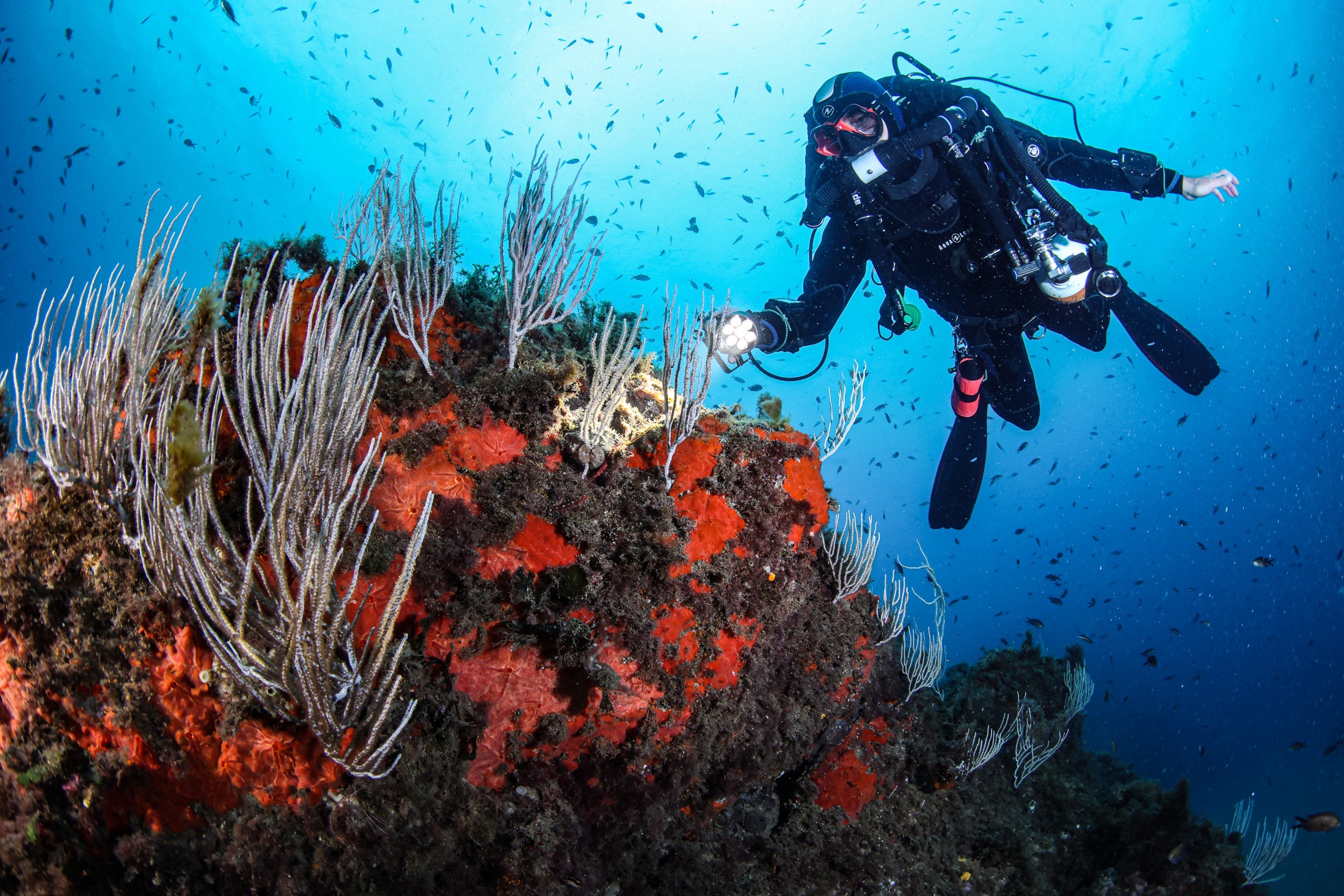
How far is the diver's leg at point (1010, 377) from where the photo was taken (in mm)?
7629

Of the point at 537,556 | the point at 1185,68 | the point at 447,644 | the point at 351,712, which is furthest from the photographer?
the point at 1185,68

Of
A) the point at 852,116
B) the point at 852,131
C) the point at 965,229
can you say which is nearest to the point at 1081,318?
the point at 965,229

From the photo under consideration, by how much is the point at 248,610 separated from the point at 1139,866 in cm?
1048

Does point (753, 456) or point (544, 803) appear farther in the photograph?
point (753, 456)

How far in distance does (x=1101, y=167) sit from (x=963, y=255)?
2.07 meters

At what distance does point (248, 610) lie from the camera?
8.69 feet

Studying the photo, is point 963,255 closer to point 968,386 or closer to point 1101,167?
point 968,386

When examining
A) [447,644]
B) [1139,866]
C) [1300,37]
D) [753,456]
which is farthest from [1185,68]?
[447,644]

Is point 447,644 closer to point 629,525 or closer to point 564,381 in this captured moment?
point 629,525

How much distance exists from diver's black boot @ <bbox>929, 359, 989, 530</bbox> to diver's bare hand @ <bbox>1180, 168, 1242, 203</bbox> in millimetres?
3260

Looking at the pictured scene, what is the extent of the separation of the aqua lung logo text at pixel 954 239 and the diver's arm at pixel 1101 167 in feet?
3.80

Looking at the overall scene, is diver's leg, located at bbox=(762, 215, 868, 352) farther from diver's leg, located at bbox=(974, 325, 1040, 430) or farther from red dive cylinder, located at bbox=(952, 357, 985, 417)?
diver's leg, located at bbox=(974, 325, 1040, 430)

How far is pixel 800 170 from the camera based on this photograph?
46.6 metres

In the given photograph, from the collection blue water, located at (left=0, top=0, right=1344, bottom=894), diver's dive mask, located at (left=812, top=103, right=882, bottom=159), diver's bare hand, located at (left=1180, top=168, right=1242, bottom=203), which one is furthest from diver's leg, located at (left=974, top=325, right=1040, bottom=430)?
blue water, located at (left=0, top=0, right=1344, bottom=894)
